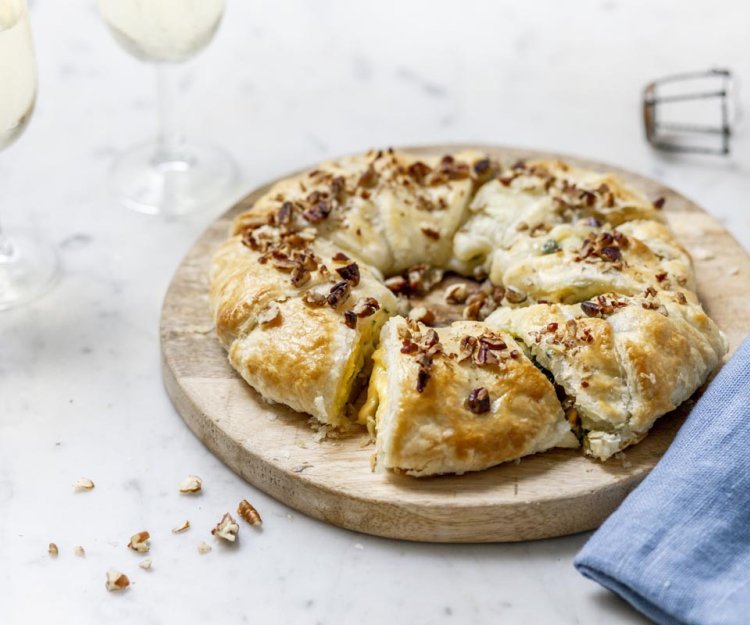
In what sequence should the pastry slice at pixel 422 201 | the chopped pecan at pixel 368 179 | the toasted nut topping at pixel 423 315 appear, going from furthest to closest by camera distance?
the chopped pecan at pixel 368 179 → the pastry slice at pixel 422 201 → the toasted nut topping at pixel 423 315

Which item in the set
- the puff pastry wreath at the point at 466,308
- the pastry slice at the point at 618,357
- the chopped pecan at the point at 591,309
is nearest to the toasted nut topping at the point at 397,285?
the puff pastry wreath at the point at 466,308

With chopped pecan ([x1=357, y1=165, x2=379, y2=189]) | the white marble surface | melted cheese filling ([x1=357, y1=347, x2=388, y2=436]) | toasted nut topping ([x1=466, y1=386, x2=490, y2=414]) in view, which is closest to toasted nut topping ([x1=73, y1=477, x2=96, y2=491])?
the white marble surface

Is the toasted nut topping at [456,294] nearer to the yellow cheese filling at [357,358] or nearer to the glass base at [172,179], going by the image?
the yellow cheese filling at [357,358]

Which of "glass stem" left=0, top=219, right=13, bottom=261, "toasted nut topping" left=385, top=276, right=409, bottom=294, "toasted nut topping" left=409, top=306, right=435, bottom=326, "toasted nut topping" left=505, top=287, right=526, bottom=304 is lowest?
"glass stem" left=0, top=219, right=13, bottom=261

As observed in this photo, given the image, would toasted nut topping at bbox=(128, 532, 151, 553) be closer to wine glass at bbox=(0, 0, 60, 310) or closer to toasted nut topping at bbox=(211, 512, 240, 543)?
toasted nut topping at bbox=(211, 512, 240, 543)

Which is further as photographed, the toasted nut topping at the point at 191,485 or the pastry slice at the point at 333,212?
the pastry slice at the point at 333,212

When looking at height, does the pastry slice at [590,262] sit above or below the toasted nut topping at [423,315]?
above

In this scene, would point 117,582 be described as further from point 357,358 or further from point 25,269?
point 25,269

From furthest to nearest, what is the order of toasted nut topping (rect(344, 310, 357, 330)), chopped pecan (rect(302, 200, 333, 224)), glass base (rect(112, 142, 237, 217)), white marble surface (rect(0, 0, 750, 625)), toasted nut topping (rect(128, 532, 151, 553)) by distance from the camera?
glass base (rect(112, 142, 237, 217)), chopped pecan (rect(302, 200, 333, 224)), toasted nut topping (rect(344, 310, 357, 330)), toasted nut topping (rect(128, 532, 151, 553)), white marble surface (rect(0, 0, 750, 625))
